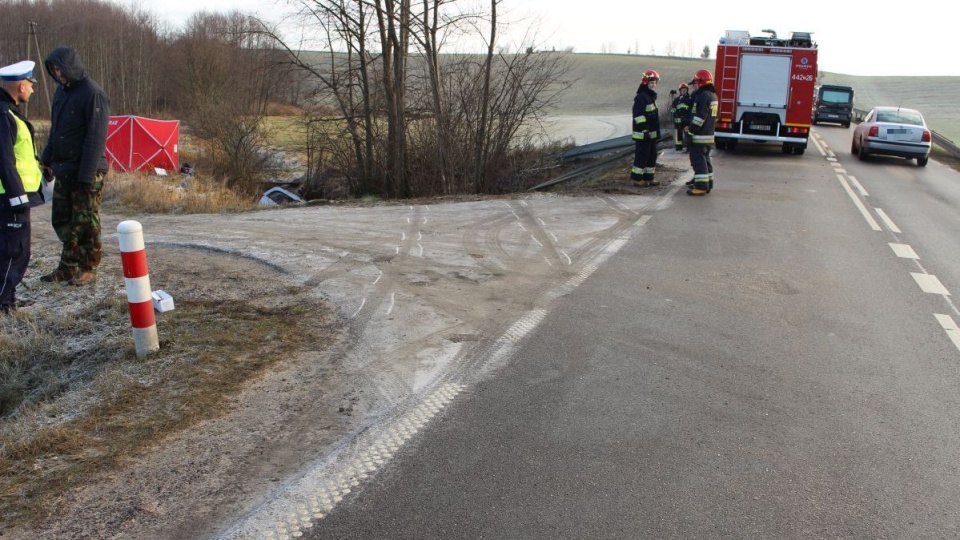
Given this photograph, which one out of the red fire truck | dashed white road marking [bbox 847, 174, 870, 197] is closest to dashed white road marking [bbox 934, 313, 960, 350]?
dashed white road marking [bbox 847, 174, 870, 197]

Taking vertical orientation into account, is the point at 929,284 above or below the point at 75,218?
below

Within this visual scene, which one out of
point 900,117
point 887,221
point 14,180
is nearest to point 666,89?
point 900,117

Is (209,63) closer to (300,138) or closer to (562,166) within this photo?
(300,138)

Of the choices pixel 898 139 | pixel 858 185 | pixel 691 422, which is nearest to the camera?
pixel 691 422

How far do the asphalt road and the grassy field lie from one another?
4827 centimetres

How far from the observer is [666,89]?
77.9 metres

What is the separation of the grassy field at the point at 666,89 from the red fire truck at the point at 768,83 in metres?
33.2

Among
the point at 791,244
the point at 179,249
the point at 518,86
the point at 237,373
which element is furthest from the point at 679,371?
the point at 518,86

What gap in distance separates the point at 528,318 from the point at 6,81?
15.0 ft

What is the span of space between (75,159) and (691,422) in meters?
5.63

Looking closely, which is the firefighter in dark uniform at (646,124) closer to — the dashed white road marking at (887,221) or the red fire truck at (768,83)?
the dashed white road marking at (887,221)

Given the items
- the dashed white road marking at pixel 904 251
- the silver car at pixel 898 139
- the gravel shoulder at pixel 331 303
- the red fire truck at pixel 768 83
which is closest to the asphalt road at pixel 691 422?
the gravel shoulder at pixel 331 303

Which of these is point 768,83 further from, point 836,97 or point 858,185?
point 836,97

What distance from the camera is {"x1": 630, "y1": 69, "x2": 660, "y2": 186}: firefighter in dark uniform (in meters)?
12.7
